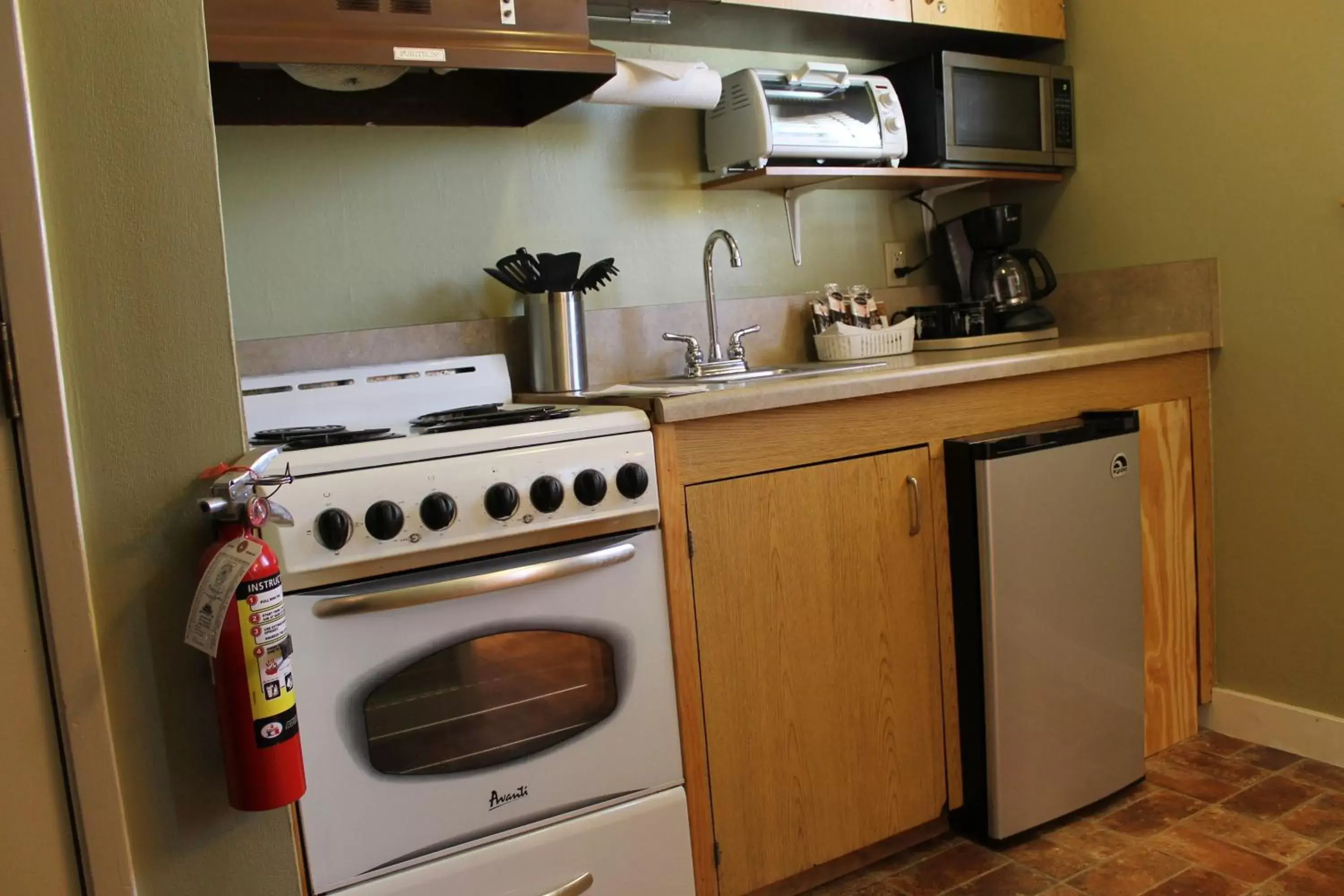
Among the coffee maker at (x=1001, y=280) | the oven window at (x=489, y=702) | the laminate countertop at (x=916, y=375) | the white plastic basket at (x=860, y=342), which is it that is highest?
the coffee maker at (x=1001, y=280)

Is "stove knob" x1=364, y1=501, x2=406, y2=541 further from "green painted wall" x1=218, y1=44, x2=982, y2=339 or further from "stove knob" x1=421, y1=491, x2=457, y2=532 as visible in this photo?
"green painted wall" x1=218, y1=44, x2=982, y2=339

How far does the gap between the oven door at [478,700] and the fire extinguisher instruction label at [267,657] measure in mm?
384

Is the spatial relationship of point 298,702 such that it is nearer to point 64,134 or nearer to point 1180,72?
point 64,134

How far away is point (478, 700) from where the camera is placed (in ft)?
4.95

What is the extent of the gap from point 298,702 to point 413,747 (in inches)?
7.1

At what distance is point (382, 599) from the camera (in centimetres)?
141

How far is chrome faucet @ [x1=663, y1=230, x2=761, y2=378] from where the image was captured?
7.36 ft

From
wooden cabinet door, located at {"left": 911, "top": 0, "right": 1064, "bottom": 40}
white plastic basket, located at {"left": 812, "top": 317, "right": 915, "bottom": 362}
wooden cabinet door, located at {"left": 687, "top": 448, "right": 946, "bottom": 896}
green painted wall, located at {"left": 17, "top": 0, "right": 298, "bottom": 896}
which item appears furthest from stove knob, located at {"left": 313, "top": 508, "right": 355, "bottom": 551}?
wooden cabinet door, located at {"left": 911, "top": 0, "right": 1064, "bottom": 40}

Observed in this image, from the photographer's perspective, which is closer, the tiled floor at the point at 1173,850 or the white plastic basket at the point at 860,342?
the tiled floor at the point at 1173,850

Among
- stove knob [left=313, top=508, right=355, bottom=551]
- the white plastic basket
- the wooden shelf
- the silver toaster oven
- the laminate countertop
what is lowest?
stove knob [left=313, top=508, right=355, bottom=551]

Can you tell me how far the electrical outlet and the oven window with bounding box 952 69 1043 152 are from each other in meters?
0.34

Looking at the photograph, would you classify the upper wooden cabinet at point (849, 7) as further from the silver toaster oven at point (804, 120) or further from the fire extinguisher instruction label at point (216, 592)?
the fire extinguisher instruction label at point (216, 592)

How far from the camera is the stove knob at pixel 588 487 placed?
5.11ft

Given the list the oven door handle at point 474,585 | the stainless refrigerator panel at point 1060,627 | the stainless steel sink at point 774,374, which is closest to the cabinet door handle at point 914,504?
the stainless refrigerator panel at point 1060,627
